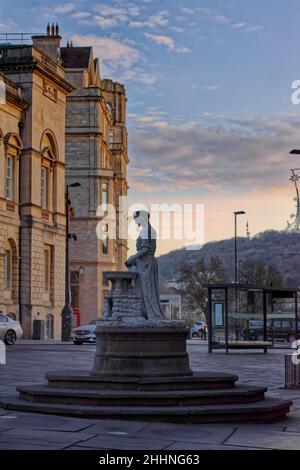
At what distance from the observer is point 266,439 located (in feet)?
39.1

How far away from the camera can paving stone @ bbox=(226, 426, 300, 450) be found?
1131 cm

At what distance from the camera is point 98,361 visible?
51.6 feet

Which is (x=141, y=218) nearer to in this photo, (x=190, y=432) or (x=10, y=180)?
(x=190, y=432)

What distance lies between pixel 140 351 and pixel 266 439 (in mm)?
3975

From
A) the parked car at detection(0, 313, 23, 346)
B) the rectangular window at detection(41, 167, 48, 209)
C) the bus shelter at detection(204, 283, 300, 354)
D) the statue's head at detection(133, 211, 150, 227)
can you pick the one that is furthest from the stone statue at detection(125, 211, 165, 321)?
the rectangular window at detection(41, 167, 48, 209)

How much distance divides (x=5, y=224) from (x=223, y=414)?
36.1 m

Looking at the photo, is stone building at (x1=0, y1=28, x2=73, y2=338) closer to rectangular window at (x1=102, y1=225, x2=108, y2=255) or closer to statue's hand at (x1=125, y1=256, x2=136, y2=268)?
rectangular window at (x1=102, y1=225, x2=108, y2=255)

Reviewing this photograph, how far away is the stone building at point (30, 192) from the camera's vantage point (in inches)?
1937

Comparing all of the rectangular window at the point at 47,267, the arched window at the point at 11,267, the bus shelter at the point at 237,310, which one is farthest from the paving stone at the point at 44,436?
the rectangular window at the point at 47,267

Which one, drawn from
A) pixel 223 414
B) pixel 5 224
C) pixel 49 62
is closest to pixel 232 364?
pixel 223 414

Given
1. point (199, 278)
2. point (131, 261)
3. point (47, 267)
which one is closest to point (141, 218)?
point (131, 261)

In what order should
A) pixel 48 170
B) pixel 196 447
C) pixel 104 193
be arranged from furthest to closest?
pixel 104 193 < pixel 48 170 < pixel 196 447

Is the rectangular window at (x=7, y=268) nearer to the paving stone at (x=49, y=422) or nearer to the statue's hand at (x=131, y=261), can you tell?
the statue's hand at (x=131, y=261)
